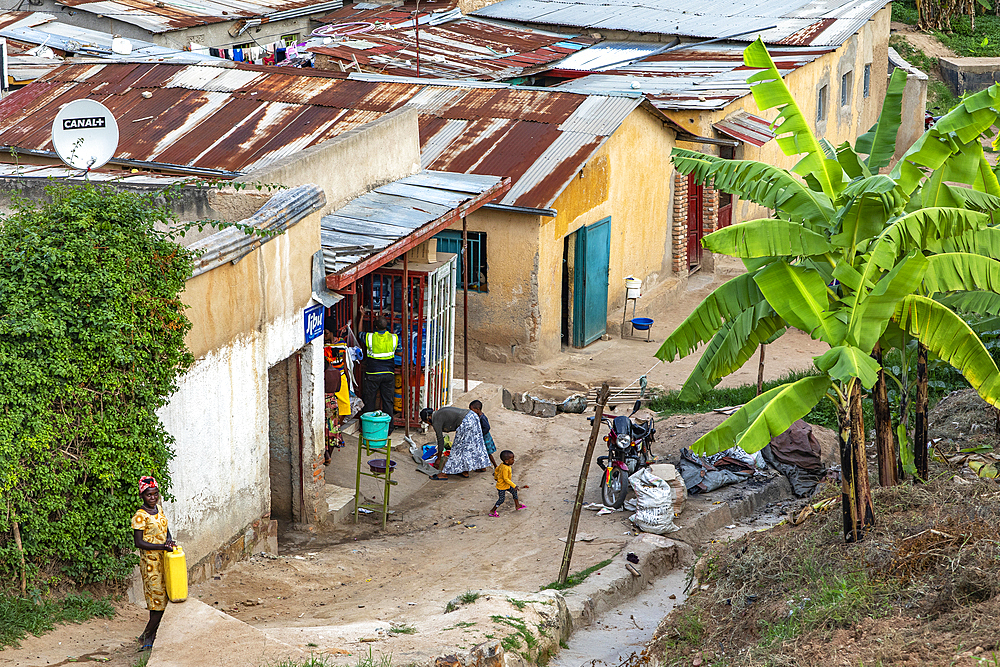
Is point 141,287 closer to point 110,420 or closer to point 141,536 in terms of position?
point 110,420

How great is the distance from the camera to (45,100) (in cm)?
2000

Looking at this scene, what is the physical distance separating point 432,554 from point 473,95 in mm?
10305

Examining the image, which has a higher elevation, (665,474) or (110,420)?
(110,420)

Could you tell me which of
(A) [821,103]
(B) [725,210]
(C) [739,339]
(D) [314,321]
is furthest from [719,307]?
(A) [821,103]

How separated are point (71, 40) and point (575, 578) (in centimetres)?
1959

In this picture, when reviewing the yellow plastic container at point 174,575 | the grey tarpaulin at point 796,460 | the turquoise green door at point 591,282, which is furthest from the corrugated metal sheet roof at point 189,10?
the yellow plastic container at point 174,575

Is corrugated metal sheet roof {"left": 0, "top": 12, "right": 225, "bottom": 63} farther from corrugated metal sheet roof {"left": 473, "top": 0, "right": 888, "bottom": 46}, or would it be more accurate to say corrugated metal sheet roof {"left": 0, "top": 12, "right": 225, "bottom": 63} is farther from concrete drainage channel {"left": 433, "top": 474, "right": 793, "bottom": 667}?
concrete drainage channel {"left": 433, "top": 474, "right": 793, "bottom": 667}

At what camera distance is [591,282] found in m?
18.4

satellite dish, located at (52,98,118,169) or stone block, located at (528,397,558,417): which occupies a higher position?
satellite dish, located at (52,98,118,169)

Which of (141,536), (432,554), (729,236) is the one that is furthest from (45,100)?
(729,236)

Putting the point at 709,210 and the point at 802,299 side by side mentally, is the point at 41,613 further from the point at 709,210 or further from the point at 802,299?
the point at 709,210

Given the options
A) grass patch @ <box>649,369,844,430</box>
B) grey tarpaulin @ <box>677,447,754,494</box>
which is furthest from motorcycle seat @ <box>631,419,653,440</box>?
grass patch @ <box>649,369,844,430</box>

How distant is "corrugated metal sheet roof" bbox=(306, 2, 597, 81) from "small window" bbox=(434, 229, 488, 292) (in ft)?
25.9

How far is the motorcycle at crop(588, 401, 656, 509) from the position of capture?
12102 millimetres
